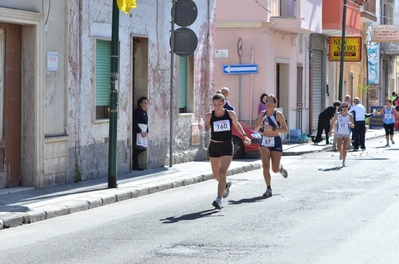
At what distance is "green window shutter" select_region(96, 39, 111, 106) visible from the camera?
1867 cm

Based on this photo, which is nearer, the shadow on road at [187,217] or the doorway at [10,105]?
the shadow on road at [187,217]

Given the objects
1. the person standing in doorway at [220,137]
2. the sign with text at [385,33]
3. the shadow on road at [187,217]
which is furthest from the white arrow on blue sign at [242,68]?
the sign with text at [385,33]

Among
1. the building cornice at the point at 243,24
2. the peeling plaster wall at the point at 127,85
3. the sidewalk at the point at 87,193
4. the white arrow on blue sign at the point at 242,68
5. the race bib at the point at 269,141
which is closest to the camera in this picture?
the sidewalk at the point at 87,193

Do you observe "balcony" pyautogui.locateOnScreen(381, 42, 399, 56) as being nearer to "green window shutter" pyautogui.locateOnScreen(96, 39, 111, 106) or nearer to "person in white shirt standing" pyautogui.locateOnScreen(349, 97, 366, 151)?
"person in white shirt standing" pyautogui.locateOnScreen(349, 97, 366, 151)

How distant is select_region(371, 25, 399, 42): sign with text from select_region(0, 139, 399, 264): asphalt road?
3275cm

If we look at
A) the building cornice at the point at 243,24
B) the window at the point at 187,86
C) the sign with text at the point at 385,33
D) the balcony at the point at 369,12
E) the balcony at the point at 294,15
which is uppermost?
the balcony at the point at 369,12

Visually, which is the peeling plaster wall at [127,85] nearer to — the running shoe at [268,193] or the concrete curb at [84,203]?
the concrete curb at [84,203]

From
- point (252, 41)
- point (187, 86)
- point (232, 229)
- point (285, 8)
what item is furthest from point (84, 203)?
point (285, 8)

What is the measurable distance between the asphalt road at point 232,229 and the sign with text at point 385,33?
32745mm

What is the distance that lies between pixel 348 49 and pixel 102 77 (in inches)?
880

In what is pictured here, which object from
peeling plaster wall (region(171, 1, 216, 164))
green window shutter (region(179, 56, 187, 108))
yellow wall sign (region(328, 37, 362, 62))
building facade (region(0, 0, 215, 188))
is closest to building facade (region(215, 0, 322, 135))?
peeling plaster wall (region(171, 1, 216, 164))

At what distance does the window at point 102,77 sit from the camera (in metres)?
18.7

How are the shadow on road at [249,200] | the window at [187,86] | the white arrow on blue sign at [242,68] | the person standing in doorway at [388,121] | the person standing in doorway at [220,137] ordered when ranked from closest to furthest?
the person standing in doorway at [220,137] → the shadow on road at [249,200] → the window at [187,86] → the white arrow on blue sign at [242,68] → the person standing in doorway at [388,121]

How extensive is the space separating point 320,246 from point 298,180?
8.66m
